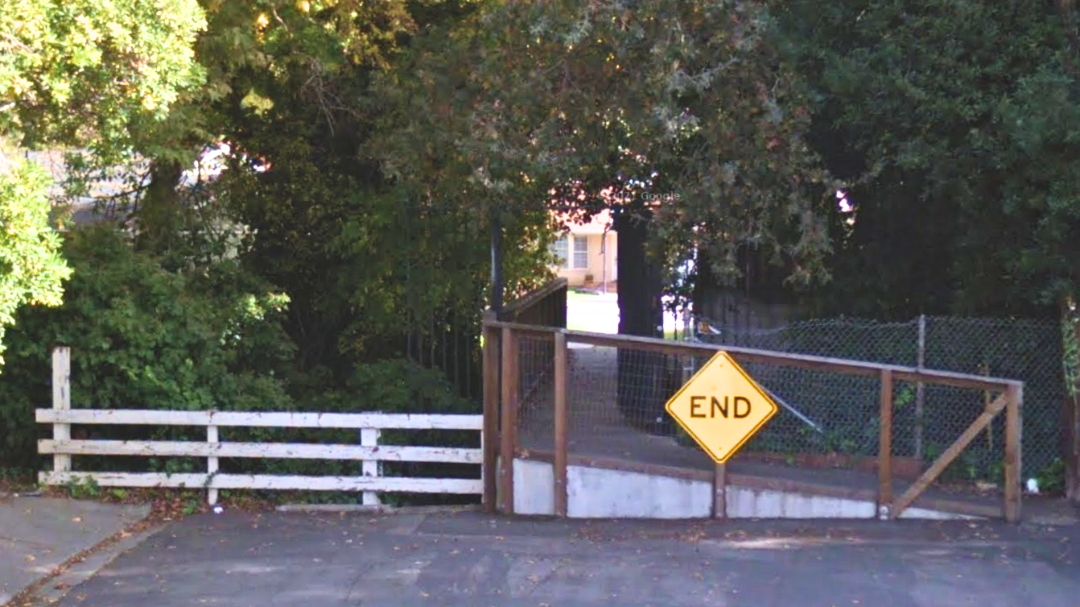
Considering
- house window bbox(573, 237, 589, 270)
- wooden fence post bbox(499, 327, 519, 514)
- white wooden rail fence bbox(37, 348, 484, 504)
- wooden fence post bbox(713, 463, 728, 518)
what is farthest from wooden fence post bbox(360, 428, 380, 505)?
house window bbox(573, 237, 589, 270)

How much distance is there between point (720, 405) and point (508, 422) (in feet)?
6.75

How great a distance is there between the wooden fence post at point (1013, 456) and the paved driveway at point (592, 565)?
0.23m

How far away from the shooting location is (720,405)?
10430 mm

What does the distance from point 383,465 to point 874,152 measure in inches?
218

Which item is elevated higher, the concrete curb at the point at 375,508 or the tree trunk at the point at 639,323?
the tree trunk at the point at 639,323

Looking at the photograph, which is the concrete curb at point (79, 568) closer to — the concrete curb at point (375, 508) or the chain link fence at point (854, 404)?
the concrete curb at point (375, 508)

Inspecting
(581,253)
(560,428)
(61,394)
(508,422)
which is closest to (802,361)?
(560,428)

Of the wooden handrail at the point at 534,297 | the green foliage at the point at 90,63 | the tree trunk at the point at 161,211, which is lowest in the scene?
the wooden handrail at the point at 534,297

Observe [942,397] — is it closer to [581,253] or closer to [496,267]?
[496,267]

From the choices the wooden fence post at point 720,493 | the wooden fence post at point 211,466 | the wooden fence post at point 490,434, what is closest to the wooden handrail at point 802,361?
the wooden fence post at point 490,434

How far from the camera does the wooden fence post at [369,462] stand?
11.7 m

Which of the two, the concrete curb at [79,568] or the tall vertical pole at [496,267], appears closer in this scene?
the concrete curb at [79,568]

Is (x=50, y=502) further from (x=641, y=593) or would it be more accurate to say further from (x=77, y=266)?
(x=641, y=593)

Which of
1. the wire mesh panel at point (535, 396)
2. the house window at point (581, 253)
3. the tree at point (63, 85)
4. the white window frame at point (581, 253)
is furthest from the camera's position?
the house window at point (581, 253)
